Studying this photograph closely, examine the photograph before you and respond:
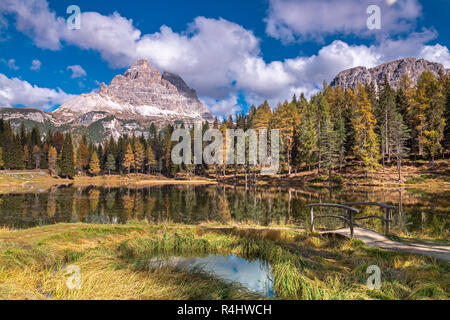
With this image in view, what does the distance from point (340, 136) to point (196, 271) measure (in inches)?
1878

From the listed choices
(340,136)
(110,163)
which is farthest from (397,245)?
(110,163)

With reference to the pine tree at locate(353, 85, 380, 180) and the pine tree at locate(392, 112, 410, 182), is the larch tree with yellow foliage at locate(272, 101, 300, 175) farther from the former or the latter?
the pine tree at locate(392, 112, 410, 182)

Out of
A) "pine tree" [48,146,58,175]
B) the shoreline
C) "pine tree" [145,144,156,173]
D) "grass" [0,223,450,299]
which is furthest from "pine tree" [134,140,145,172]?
"grass" [0,223,450,299]

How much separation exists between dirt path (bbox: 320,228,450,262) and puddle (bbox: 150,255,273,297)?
4.26 metres

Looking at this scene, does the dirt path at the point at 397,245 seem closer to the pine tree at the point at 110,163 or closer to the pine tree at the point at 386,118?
the pine tree at the point at 386,118

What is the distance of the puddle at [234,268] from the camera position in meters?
6.12

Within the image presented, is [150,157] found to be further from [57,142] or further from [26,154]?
[57,142]

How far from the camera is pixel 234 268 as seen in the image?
7.44 metres

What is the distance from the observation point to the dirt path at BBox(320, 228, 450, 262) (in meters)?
7.59

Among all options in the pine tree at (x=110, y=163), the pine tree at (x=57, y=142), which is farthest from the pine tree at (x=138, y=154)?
the pine tree at (x=57, y=142)

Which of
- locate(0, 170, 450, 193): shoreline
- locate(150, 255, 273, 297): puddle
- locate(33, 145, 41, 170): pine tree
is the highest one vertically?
locate(33, 145, 41, 170): pine tree
